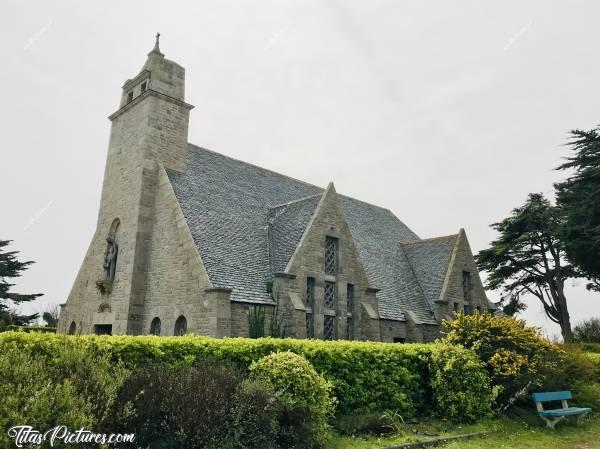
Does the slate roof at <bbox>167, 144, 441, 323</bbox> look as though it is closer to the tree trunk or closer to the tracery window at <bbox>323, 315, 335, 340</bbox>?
the tracery window at <bbox>323, 315, 335, 340</bbox>

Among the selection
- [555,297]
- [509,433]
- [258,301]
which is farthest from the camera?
[555,297]

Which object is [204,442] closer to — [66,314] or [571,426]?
[571,426]

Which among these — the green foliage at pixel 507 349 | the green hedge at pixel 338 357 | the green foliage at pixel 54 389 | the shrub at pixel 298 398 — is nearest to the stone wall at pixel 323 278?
the green hedge at pixel 338 357

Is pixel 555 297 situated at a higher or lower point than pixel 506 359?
higher

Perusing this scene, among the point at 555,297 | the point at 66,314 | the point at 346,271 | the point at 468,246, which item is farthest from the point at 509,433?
the point at 555,297

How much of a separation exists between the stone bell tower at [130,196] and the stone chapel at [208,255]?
5cm

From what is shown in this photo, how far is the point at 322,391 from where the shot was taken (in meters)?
9.46

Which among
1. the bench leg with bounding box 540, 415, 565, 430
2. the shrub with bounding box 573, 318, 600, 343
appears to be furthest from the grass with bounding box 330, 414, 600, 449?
the shrub with bounding box 573, 318, 600, 343

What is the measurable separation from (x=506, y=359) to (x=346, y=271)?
7.35 metres

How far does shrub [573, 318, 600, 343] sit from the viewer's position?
32.6 metres

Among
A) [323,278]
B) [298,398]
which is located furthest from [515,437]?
[323,278]

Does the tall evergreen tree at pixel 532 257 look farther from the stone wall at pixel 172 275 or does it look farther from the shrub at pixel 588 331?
the stone wall at pixel 172 275

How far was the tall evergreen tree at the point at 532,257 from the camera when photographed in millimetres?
37906

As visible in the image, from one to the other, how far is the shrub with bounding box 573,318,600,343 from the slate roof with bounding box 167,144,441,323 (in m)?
16.4
